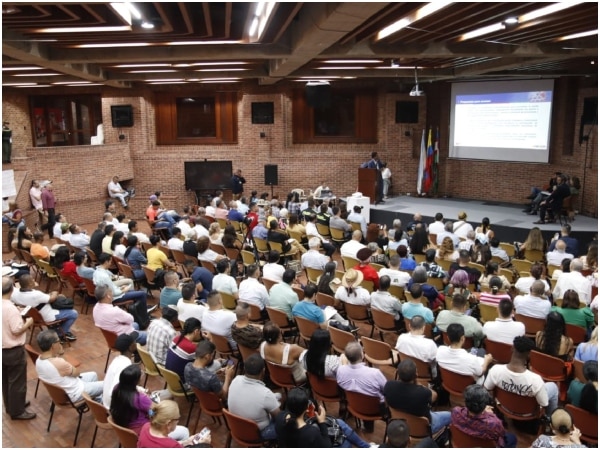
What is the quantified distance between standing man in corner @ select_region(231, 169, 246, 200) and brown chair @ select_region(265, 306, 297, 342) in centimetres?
1062

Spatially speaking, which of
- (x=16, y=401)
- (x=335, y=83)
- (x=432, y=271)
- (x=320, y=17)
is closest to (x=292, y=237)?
(x=432, y=271)

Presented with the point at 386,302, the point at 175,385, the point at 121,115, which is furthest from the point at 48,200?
the point at 386,302

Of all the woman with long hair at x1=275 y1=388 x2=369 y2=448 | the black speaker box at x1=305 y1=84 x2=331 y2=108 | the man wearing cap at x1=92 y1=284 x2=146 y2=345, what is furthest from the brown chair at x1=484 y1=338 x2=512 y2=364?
the black speaker box at x1=305 y1=84 x2=331 y2=108

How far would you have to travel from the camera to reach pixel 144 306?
7.70m

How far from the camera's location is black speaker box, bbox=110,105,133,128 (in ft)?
57.3

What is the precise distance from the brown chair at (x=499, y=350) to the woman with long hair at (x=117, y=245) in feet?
19.3

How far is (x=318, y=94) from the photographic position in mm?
16438

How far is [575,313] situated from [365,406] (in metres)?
2.84

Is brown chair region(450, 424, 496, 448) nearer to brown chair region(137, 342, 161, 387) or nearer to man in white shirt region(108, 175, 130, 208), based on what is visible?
brown chair region(137, 342, 161, 387)

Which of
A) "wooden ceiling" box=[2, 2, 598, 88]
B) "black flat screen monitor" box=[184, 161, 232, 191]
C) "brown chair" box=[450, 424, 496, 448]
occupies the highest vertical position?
"wooden ceiling" box=[2, 2, 598, 88]

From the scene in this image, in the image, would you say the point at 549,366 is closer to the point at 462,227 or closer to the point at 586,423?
the point at 586,423

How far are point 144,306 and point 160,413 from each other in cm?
408

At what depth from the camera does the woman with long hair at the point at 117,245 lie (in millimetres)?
9023

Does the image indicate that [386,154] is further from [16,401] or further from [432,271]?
[16,401]
